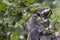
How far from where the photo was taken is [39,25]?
1.48m

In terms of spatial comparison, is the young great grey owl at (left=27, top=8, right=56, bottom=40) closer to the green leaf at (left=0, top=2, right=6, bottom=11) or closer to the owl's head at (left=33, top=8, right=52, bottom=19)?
the owl's head at (left=33, top=8, right=52, bottom=19)

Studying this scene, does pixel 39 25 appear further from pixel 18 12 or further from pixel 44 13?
pixel 18 12

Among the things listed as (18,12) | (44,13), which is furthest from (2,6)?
(44,13)

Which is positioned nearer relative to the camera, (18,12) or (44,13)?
(44,13)

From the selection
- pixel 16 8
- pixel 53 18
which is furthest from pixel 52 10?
pixel 16 8

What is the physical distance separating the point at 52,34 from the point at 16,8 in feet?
1.10

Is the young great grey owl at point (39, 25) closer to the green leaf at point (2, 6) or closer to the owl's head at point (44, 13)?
the owl's head at point (44, 13)

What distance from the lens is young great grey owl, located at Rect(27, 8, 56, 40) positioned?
56.6 inches

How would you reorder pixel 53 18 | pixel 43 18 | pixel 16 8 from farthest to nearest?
pixel 16 8 < pixel 43 18 < pixel 53 18

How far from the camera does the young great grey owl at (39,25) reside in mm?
1438

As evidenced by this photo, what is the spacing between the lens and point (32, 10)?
5.05 ft

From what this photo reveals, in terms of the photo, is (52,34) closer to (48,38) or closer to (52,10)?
(48,38)

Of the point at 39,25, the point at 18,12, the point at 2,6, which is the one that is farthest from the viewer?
the point at 2,6

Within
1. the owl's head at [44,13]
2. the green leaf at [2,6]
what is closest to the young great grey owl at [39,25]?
the owl's head at [44,13]
